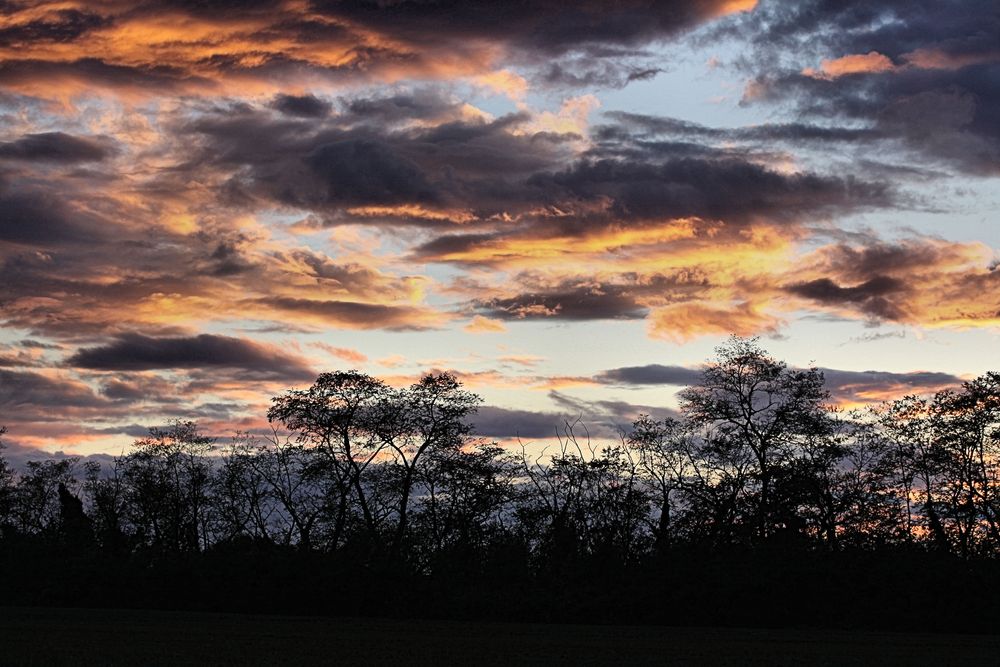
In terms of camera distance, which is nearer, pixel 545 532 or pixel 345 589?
pixel 345 589

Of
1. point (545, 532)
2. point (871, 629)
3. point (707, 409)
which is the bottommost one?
point (871, 629)

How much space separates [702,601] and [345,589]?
54.2ft

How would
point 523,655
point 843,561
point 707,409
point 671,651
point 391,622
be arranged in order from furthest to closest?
point 707,409 < point 843,561 < point 391,622 < point 671,651 < point 523,655

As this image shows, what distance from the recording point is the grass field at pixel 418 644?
3016 centimetres

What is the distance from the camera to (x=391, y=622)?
4791 centimetres

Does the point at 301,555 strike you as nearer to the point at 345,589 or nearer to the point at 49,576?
the point at 345,589

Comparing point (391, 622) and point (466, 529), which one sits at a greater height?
point (466, 529)

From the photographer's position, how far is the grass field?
30156 millimetres

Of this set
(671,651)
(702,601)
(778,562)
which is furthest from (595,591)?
(671,651)

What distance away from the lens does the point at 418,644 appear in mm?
35656

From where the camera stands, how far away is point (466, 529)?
188 ft

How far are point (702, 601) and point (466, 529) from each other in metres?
12.8

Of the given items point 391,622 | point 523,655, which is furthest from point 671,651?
point 391,622

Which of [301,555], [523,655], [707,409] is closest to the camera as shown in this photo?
[523,655]
